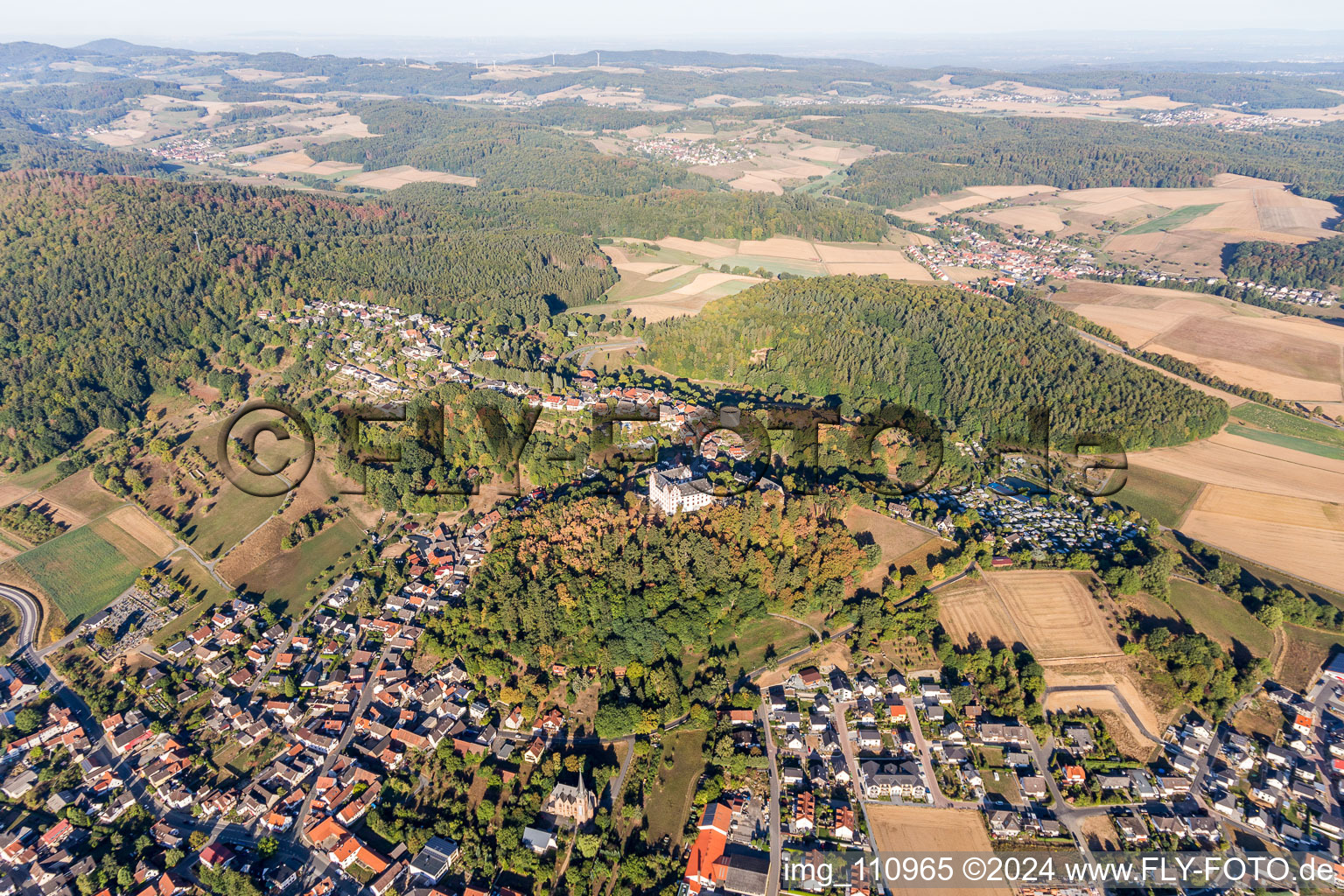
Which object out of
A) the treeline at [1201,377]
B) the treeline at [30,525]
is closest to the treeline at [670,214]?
the treeline at [1201,377]

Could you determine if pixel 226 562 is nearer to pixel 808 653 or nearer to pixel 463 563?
pixel 463 563

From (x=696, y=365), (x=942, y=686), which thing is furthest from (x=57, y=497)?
(x=942, y=686)

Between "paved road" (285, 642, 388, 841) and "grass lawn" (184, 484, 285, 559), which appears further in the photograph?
"grass lawn" (184, 484, 285, 559)

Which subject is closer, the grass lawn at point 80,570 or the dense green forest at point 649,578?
the dense green forest at point 649,578

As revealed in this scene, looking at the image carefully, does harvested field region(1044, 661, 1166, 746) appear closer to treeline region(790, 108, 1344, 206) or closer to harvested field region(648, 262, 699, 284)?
harvested field region(648, 262, 699, 284)

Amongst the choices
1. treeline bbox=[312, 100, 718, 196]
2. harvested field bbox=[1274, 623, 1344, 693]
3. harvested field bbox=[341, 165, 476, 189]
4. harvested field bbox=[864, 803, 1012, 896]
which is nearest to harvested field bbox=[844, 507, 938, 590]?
harvested field bbox=[864, 803, 1012, 896]

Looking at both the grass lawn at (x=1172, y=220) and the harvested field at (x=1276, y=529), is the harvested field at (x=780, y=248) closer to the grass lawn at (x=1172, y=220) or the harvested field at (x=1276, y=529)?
the grass lawn at (x=1172, y=220)
